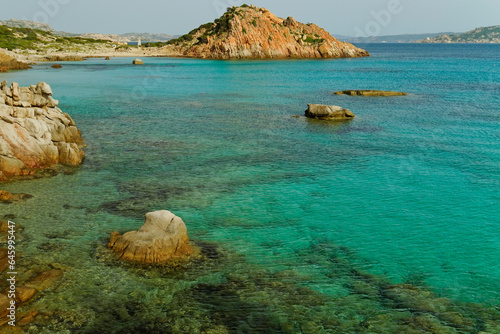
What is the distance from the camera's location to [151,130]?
4188cm

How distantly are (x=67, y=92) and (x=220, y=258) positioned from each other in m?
58.3

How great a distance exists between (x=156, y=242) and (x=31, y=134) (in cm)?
1722

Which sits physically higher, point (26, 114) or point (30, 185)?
point (26, 114)

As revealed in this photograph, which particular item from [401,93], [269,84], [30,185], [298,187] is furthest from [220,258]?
[269,84]

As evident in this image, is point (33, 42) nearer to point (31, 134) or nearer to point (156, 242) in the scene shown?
point (31, 134)

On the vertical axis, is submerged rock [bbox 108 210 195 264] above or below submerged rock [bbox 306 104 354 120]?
below

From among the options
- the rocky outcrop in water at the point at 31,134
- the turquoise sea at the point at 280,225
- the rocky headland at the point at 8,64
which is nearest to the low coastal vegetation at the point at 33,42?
the rocky headland at the point at 8,64

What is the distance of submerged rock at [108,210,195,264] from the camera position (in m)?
17.1

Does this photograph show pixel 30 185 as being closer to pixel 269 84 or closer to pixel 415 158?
pixel 415 158

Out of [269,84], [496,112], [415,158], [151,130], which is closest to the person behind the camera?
[415,158]

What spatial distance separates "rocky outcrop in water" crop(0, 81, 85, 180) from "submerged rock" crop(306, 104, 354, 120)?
86.5 ft

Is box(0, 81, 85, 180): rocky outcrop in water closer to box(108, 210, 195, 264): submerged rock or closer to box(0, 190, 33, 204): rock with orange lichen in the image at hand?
box(0, 190, 33, 204): rock with orange lichen

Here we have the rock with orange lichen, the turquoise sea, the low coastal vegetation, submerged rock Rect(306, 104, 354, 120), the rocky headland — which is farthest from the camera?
the low coastal vegetation

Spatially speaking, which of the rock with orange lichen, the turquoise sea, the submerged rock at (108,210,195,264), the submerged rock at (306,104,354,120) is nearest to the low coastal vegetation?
the turquoise sea
